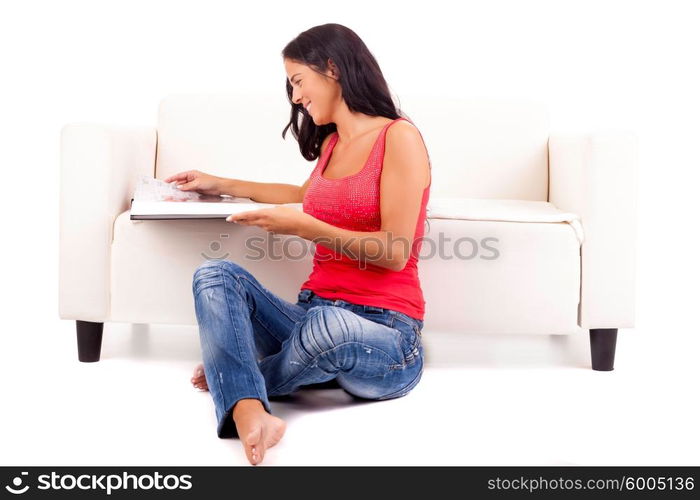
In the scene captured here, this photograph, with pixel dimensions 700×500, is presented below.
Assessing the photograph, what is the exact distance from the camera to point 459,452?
5.69 ft

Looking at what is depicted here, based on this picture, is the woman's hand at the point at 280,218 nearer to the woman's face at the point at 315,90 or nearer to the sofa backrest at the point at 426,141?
the woman's face at the point at 315,90

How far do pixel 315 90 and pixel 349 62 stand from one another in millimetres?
102

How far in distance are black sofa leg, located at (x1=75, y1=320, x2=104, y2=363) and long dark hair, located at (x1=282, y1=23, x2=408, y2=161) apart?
0.96 m

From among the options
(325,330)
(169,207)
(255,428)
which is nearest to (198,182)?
(169,207)

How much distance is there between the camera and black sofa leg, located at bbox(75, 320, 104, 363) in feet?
7.84

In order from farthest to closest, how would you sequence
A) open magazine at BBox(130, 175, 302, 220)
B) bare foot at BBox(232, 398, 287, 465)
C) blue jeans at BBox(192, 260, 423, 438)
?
open magazine at BBox(130, 175, 302, 220), blue jeans at BBox(192, 260, 423, 438), bare foot at BBox(232, 398, 287, 465)

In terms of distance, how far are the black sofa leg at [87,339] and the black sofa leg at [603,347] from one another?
4.55 ft

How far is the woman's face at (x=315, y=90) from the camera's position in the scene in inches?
76.9

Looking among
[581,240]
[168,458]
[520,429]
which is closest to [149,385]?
[168,458]

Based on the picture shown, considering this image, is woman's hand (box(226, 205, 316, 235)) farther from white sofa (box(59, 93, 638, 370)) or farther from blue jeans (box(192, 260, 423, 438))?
white sofa (box(59, 93, 638, 370))

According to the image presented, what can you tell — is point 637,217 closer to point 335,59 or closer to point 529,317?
point 529,317

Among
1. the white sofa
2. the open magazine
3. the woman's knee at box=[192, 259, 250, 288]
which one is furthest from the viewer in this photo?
the white sofa
